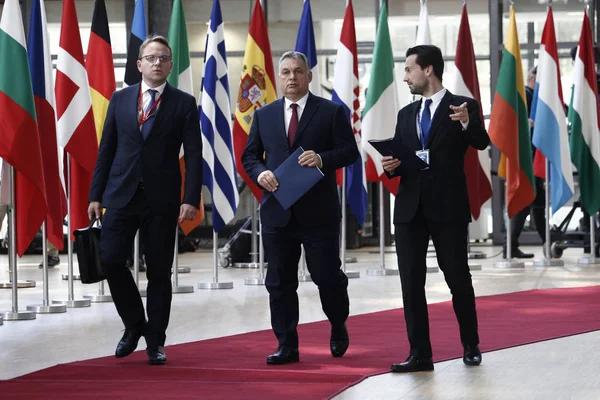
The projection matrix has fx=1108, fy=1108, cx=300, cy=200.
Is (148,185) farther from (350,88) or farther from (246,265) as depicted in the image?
(246,265)

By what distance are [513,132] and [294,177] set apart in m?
6.07

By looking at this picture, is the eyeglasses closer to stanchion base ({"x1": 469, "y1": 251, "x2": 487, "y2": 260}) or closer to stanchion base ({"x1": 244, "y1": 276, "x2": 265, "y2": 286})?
stanchion base ({"x1": 244, "y1": 276, "x2": 265, "y2": 286})

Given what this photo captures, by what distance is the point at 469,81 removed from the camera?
10.9m

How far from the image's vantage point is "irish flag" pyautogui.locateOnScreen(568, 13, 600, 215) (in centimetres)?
1116

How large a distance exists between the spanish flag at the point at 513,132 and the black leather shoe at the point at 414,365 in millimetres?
6141

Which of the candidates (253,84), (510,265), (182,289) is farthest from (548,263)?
(182,289)

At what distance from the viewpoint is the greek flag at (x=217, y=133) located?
367 inches

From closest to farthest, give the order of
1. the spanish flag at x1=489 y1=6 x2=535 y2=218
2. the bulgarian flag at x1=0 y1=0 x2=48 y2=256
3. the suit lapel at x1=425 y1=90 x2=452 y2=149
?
the suit lapel at x1=425 y1=90 x2=452 y2=149, the bulgarian flag at x1=0 y1=0 x2=48 y2=256, the spanish flag at x1=489 y1=6 x2=535 y2=218

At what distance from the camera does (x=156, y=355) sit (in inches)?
200

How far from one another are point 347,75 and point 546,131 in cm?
220

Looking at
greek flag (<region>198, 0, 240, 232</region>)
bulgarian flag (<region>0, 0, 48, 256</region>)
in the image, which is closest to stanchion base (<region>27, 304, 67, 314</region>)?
bulgarian flag (<region>0, 0, 48, 256</region>)

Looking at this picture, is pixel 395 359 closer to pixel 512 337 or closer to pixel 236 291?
pixel 512 337

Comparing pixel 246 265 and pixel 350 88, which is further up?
pixel 350 88

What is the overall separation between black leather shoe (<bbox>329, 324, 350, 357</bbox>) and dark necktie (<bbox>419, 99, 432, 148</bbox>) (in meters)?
1.02
